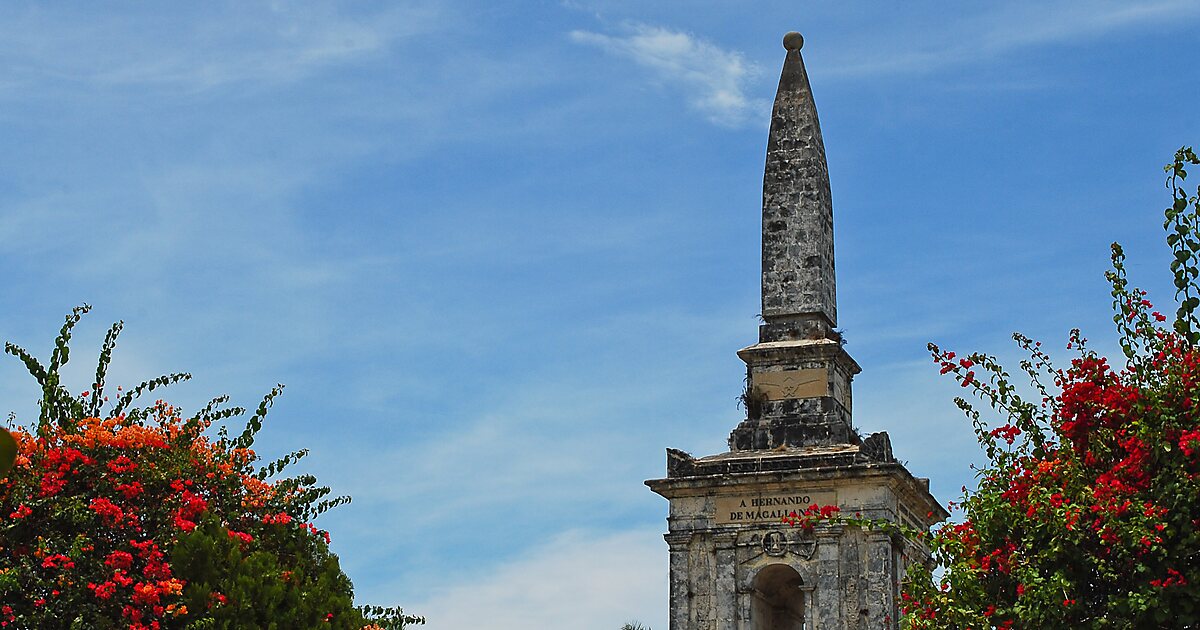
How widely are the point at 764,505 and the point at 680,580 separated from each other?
5.50 ft

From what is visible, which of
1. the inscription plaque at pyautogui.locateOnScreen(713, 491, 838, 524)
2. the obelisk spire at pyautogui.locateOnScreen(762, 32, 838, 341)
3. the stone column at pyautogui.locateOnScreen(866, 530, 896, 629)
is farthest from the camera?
the obelisk spire at pyautogui.locateOnScreen(762, 32, 838, 341)

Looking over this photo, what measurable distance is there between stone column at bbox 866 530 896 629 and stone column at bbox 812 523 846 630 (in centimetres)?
43

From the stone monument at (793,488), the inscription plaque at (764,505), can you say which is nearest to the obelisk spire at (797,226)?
the stone monument at (793,488)

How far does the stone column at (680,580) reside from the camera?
862 inches

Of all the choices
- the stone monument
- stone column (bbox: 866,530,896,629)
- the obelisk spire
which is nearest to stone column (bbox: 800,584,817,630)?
the stone monument

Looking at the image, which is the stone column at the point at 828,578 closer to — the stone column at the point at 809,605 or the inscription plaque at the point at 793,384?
the stone column at the point at 809,605

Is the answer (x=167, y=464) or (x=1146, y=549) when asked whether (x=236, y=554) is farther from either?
(x=1146, y=549)

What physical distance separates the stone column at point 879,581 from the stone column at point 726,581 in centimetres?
194

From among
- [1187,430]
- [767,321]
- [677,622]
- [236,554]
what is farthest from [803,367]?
[1187,430]

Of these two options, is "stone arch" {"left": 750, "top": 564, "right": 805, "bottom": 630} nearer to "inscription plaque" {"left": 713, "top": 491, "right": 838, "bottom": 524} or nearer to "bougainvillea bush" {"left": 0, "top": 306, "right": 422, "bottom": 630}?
"inscription plaque" {"left": 713, "top": 491, "right": 838, "bottom": 524}

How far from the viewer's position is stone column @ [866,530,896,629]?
69.1 ft

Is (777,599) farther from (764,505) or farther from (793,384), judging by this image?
(793,384)

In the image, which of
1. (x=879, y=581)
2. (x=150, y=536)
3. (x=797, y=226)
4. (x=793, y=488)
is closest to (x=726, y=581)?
(x=793, y=488)

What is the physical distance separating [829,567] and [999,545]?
9693 millimetres
